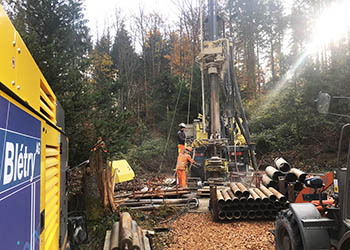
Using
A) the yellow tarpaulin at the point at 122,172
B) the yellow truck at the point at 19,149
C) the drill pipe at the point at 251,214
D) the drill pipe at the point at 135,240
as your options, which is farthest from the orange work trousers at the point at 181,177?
the yellow truck at the point at 19,149

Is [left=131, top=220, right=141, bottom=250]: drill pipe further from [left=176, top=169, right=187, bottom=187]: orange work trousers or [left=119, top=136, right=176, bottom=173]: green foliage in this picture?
[left=119, top=136, right=176, bottom=173]: green foliage

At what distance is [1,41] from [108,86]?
980 cm

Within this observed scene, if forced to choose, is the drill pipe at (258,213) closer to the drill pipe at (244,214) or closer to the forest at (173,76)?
the drill pipe at (244,214)

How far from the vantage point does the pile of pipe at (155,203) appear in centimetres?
766

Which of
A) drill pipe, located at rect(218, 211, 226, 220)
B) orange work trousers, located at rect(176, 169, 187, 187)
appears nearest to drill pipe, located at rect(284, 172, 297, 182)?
drill pipe, located at rect(218, 211, 226, 220)

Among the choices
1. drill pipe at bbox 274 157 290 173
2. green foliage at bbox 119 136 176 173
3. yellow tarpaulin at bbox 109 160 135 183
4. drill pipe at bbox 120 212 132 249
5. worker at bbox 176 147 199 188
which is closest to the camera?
drill pipe at bbox 120 212 132 249

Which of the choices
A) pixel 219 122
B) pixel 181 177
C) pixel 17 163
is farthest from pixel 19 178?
pixel 219 122

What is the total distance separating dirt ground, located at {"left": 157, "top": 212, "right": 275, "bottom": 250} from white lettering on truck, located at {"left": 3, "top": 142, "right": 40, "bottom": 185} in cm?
439

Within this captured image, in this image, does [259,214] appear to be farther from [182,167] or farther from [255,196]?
[182,167]

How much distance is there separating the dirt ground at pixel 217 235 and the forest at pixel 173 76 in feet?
13.3

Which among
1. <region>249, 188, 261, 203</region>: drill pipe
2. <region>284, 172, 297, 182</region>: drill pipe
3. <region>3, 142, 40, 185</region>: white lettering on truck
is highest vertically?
<region>3, 142, 40, 185</region>: white lettering on truck

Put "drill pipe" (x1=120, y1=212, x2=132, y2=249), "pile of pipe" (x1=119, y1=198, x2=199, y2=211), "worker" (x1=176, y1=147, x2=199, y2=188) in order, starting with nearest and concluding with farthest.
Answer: "drill pipe" (x1=120, y1=212, x2=132, y2=249)
"pile of pipe" (x1=119, y1=198, x2=199, y2=211)
"worker" (x1=176, y1=147, x2=199, y2=188)

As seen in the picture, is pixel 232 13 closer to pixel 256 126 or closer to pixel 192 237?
pixel 256 126

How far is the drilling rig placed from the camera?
38.2ft
